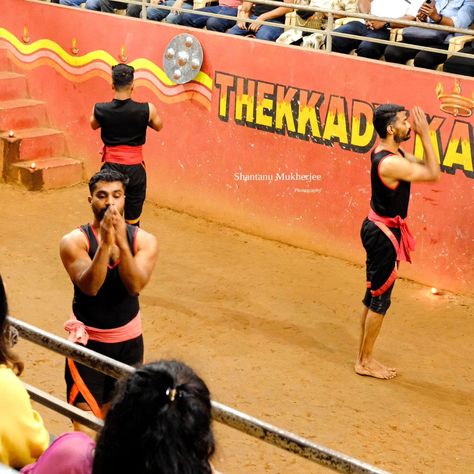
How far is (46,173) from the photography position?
12531 millimetres

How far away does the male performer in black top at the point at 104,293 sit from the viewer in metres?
5.44

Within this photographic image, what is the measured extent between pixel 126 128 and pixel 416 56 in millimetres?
3154

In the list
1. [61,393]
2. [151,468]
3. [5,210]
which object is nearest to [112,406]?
[151,468]

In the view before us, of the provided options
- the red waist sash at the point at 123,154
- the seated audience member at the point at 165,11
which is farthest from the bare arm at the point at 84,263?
the seated audience member at the point at 165,11

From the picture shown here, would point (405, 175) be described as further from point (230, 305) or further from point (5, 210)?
point (5, 210)

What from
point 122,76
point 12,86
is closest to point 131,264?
point 122,76

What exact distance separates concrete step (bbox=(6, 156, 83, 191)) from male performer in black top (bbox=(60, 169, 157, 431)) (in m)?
6.91

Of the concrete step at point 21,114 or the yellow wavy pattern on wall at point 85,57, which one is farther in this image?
the concrete step at point 21,114

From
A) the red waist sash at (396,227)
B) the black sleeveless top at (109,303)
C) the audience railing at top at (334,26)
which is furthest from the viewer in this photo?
the audience railing at top at (334,26)

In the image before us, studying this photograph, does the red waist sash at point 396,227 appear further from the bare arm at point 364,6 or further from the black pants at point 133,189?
the bare arm at point 364,6

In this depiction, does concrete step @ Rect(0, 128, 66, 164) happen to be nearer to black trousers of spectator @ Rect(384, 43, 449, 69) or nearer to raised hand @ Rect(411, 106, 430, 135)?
black trousers of spectator @ Rect(384, 43, 449, 69)

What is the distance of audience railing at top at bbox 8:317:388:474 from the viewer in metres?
3.10

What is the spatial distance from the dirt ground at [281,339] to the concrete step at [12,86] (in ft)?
7.66

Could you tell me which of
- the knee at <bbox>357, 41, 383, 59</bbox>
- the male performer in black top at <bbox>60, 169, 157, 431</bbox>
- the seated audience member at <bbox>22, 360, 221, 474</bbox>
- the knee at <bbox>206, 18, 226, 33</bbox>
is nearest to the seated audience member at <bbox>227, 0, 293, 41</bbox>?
the knee at <bbox>206, 18, 226, 33</bbox>
